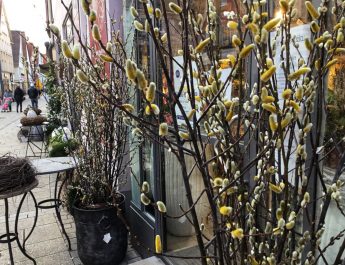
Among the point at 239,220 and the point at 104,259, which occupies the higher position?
the point at 239,220

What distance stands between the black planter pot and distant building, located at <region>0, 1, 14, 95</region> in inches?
1739

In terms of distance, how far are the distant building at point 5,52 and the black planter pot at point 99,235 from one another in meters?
44.2

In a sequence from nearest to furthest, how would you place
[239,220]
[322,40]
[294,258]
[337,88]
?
[322,40] < [294,258] < [239,220] < [337,88]

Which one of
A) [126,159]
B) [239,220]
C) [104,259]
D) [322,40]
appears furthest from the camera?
[126,159]

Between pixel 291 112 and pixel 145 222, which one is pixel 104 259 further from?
pixel 291 112

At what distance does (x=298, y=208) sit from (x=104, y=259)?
8.56 ft

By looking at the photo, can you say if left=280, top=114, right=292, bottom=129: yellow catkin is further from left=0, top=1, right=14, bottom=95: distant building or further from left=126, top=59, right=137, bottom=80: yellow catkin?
left=0, top=1, right=14, bottom=95: distant building

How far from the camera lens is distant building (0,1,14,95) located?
141ft

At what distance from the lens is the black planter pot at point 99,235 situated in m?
3.13

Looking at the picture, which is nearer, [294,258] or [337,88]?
[294,258]

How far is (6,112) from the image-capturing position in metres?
22.8

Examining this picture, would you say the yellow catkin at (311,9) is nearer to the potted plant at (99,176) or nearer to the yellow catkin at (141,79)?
the yellow catkin at (141,79)

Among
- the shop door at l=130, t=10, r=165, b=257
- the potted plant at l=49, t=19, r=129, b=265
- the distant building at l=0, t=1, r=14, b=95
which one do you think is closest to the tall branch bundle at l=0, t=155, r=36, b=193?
the potted plant at l=49, t=19, r=129, b=265

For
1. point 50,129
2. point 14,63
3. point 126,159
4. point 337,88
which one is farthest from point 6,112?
point 14,63
